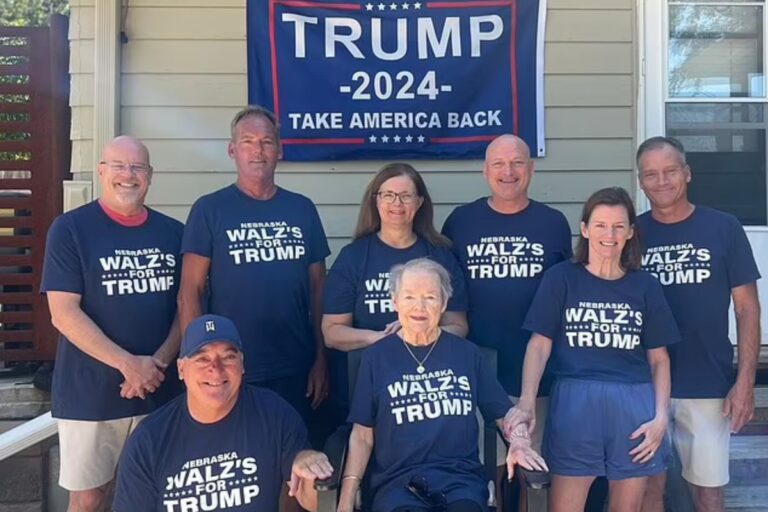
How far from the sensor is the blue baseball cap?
2.08 m

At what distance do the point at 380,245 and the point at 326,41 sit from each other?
4.82 feet

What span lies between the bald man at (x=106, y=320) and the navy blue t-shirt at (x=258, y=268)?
0.19 m

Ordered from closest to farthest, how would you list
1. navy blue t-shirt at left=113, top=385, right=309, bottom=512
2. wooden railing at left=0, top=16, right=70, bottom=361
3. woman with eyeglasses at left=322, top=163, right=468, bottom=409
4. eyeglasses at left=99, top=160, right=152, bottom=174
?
navy blue t-shirt at left=113, top=385, right=309, bottom=512 < eyeglasses at left=99, top=160, right=152, bottom=174 < woman with eyeglasses at left=322, top=163, right=468, bottom=409 < wooden railing at left=0, top=16, right=70, bottom=361

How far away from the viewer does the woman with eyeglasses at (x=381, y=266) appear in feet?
8.65

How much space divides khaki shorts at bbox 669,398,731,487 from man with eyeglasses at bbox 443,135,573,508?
49 cm

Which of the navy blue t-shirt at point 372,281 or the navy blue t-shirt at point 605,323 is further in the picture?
the navy blue t-shirt at point 372,281

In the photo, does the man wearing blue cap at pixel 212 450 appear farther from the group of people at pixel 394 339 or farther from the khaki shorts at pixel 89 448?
the khaki shorts at pixel 89 448

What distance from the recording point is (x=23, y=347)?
388 cm

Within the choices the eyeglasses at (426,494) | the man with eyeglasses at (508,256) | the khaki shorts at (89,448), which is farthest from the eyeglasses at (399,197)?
the khaki shorts at (89,448)

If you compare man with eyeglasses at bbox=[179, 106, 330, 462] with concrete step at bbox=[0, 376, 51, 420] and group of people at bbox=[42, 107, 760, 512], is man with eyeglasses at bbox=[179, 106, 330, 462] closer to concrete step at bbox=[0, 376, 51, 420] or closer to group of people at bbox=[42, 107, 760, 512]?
group of people at bbox=[42, 107, 760, 512]

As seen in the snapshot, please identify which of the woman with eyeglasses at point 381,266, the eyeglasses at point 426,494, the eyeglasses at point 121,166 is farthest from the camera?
the woman with eyeglasses at point 381,266

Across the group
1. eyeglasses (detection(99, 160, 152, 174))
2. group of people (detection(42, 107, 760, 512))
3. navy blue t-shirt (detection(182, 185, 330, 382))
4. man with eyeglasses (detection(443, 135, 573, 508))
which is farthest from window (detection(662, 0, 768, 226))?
eyeglasses (detection(99, 160, 152, 174))

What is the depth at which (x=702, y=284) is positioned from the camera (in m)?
2.64

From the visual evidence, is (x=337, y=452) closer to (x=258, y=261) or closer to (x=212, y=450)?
(x=212, y=450)
